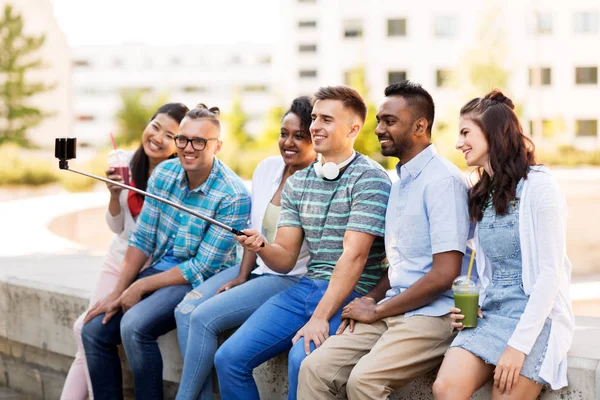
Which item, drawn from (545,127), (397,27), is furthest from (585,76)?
(397,27)

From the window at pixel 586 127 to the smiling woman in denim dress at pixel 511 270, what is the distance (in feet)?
155

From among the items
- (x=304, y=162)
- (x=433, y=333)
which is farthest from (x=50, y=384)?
(x=433, y=333)

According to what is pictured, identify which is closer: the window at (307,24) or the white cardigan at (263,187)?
the white cardigan at (263,187)

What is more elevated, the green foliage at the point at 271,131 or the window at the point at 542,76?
the window at the point at 542,76

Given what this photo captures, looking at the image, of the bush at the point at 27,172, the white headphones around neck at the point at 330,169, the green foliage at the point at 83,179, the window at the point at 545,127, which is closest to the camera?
the white headphones around neck at the point at 330,169

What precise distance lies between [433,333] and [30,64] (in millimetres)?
37777

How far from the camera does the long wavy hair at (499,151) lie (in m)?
3.51

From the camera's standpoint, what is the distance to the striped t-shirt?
3.99 meters

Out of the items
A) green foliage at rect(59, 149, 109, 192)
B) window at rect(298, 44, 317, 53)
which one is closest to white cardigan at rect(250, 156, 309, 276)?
green foliage at rect(59, 149, 109, 192)

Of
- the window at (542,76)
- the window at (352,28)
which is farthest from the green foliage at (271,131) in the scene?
the window at (352,28)

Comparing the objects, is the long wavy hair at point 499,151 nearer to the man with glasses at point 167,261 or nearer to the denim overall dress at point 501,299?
the denim overall dress at point 501,299

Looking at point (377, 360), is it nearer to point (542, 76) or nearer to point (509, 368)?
point (509, 368)

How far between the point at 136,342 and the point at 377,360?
60.4 inches

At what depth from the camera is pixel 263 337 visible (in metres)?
3.95
